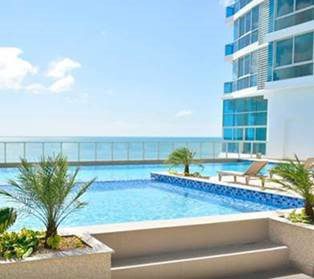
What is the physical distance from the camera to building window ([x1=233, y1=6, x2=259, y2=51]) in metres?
23.0

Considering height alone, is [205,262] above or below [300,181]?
below

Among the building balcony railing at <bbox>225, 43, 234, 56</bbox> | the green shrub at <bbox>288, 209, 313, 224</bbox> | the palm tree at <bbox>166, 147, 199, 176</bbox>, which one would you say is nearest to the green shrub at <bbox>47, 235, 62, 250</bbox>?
the green shrub at <bbox>288, 209, 313, 224</bbox>

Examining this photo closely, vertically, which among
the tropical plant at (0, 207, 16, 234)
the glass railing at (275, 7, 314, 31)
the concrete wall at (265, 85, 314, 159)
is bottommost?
the tropical plant at (0, 207, 16, 234)

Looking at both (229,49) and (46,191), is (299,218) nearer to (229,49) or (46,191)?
(46,191)

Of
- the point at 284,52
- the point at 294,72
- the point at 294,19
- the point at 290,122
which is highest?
the point at 294,19

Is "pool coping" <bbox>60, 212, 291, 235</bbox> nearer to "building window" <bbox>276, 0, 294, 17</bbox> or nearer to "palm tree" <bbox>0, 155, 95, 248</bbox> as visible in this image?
"palm tree" <bbox>0, 155, 95, 248</bbox>

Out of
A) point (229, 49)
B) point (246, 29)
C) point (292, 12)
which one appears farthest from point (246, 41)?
point (292, 12)

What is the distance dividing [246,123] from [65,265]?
2093cm

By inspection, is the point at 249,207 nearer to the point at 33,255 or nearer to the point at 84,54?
the point at 33,255

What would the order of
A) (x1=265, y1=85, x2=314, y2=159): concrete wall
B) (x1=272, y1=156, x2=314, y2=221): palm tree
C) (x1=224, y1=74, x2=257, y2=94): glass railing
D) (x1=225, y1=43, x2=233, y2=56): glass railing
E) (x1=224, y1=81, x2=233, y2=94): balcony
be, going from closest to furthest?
(x1=272, y1=156, x2=314, y2=221): palm tree, (x1=265, y1=85, x2=314, y2=159): concrete wall, (x1=224, y1=74, x2=257, y2=94): glass railing, (x1=224, y1=81, x2=233, y2=94): balcony, (x1=225, y1=43, x2=233, y2=56): glass railing

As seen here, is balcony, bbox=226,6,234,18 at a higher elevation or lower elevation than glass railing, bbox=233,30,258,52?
higher

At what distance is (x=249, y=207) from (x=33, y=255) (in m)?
7.40

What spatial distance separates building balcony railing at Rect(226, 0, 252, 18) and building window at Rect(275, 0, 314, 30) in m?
4.52

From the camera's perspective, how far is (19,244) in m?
4.52
